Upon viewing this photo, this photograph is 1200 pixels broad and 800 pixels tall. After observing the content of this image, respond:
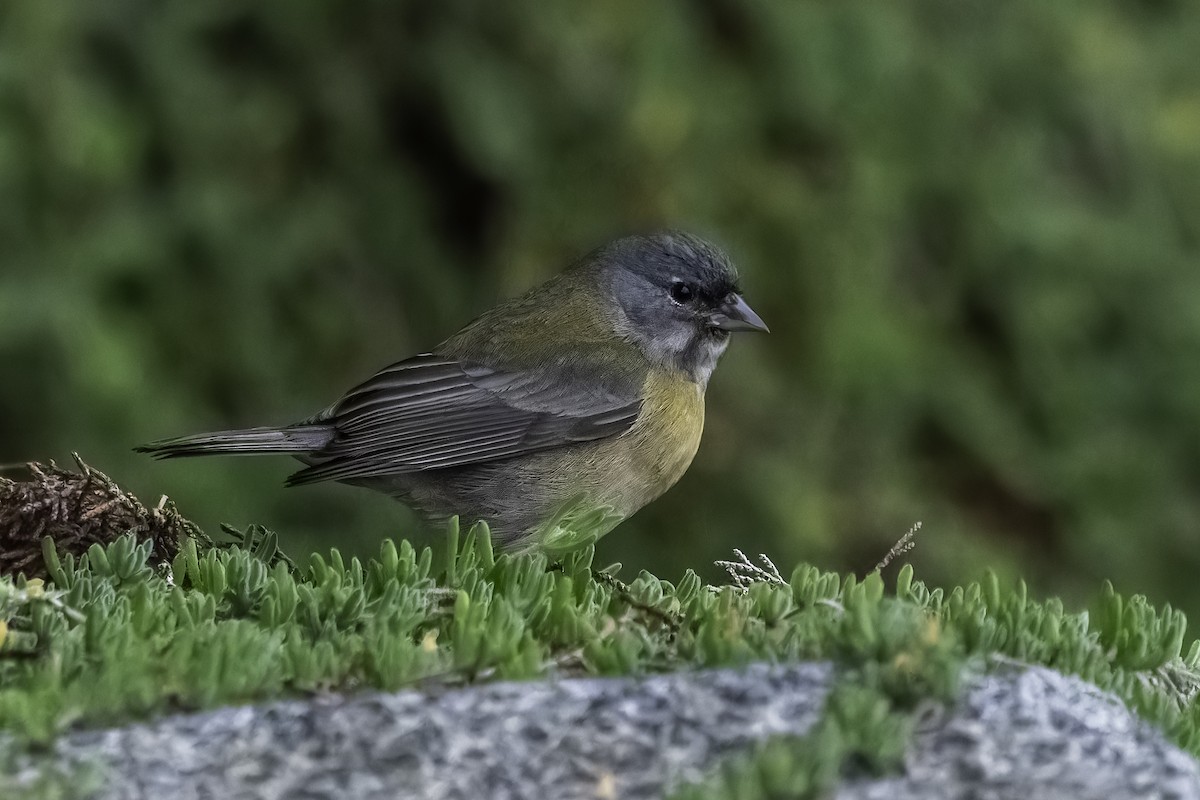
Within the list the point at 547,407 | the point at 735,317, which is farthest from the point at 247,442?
the point at 735,317

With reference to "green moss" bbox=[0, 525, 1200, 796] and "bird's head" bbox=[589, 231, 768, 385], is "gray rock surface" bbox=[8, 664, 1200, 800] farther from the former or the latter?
"bird's head" bbox=[589, 231, 768, 385]

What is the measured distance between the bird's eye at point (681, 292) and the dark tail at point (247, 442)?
1254 millimetres

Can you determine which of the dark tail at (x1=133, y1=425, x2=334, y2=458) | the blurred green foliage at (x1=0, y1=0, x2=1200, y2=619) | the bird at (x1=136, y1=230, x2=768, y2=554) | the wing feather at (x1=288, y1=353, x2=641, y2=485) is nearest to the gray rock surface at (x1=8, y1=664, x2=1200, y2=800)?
the dark tail at (x1=133, y1=425, x2=334, y2=458)

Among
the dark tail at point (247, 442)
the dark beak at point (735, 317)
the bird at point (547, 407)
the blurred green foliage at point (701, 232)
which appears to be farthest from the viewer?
the blurred green foliage at point (701, 232)

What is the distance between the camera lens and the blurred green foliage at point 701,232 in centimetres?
515

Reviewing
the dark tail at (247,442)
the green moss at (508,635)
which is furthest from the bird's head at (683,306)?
the green moss at (508,635)

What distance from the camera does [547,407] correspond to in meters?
4.57

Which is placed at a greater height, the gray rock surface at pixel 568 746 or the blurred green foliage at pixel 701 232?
the blurred green foliage at pixel 701 232

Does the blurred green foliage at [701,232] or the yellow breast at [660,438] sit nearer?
the yellow breast at [660,438]

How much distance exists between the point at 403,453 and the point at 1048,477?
2.98 meters

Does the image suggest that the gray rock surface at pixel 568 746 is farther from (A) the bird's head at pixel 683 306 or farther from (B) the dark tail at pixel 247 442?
(A) the bird's head at pixel 683 306

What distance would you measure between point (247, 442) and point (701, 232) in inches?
79.6

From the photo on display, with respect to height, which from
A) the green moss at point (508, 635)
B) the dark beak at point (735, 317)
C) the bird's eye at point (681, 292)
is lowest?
the green moss at point (508, 635)

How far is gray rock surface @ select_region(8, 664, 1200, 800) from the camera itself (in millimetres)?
2100
